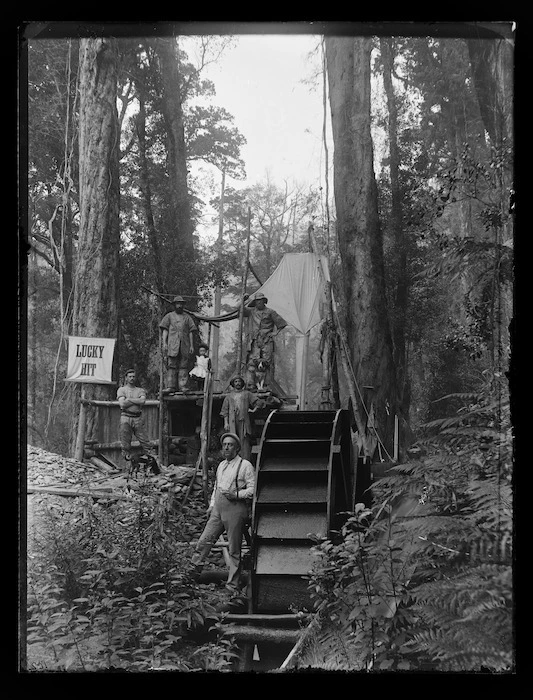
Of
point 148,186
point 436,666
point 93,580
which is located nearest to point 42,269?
point 148,186

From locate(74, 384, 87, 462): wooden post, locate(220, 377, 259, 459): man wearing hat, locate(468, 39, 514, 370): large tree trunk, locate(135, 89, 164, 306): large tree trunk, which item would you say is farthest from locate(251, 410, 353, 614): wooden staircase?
locate(468, 39, 514, 370): large tree trunk

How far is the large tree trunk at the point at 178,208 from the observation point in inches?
225

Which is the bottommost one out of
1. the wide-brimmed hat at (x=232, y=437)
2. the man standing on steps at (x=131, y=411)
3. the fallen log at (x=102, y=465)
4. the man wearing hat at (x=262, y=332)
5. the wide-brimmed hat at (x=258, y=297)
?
the fallen log at (x=102, y=465)

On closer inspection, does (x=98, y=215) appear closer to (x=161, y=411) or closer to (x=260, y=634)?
(x=161, y=411)

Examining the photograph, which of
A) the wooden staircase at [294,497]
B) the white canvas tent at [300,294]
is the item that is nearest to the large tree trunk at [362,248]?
the white canvas tent at [300,294]

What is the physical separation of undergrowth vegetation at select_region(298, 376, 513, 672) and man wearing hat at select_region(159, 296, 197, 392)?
1689mm

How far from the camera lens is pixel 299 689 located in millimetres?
4492

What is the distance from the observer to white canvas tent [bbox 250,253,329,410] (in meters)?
5.85

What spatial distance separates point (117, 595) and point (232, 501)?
1166 millimetres

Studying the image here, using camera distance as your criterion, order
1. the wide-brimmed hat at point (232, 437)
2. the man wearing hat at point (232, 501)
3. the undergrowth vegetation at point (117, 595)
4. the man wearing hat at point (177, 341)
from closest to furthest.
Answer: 1. the undergrowth vegetation at point (117, 595)
2. the man wearing hat at point (232, 501)
3. the man wearing hat at point (177, 341)
4. the wide-brimmed hat at point (232, 437)

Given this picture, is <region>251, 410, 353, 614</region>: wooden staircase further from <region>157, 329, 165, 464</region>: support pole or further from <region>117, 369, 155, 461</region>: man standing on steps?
<region>117, 369, 155, 461</region>: man standing on steps

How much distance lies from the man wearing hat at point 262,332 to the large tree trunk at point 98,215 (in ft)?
3.71

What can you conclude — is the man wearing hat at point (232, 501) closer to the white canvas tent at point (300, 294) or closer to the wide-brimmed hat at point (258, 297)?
the white canvas tent at point (300, 294)
